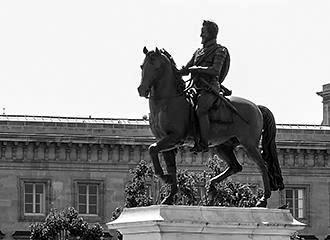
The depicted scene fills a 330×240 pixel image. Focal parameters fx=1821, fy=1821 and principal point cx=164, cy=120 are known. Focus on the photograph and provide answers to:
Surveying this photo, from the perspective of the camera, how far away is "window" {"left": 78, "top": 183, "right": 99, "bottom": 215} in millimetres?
88000

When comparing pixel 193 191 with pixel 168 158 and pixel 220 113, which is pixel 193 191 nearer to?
pixel 168 158

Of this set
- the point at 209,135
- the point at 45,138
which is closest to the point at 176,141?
the point at 209,135

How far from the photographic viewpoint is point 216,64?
33750mm

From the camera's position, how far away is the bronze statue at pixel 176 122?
109 feet

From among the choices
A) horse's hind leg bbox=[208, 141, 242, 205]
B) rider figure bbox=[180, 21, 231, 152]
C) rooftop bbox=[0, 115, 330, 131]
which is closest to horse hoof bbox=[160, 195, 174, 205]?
rider figure bbox=[180, 21, 231, 152]

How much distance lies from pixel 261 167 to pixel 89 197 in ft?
179

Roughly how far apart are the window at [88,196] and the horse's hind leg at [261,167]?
53.7 metres

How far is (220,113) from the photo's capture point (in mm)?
33594

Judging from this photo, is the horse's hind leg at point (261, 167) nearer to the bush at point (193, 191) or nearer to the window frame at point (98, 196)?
the bush at point (193, 191)

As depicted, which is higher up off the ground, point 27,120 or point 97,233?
point 27,120

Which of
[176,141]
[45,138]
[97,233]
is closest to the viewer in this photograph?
[176,141]

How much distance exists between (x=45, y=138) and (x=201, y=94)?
177 feet

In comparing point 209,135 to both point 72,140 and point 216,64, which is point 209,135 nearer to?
point 216,64

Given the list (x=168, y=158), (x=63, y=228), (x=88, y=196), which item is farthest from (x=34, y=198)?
(x=168, y=158)
